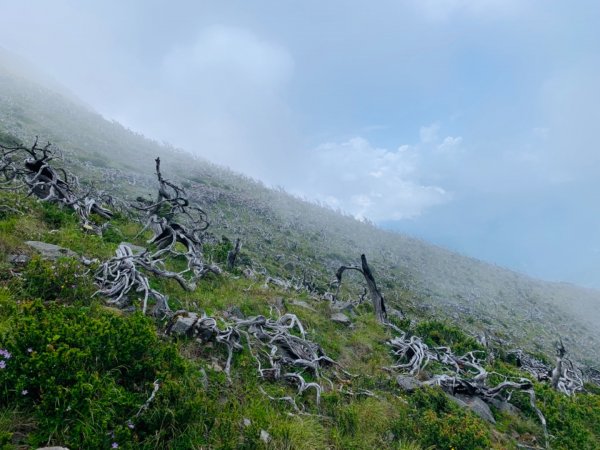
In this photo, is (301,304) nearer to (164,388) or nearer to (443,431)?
(443,431)

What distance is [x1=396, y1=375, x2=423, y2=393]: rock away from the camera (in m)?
7.27

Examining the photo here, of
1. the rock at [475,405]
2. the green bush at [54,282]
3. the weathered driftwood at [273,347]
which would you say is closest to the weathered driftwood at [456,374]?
the rock at [475,405]

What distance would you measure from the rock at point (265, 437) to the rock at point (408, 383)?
4.04 meters

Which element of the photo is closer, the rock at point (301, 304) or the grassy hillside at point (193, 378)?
the grassy hillside at point (193, 378)

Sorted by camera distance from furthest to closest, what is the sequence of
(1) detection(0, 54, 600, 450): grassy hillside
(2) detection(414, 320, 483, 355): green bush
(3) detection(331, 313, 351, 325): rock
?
(2) detection(414, 320, 483, 355): green bush, (3) detection(331, 313, 351, 325): rock, (1) detection(0, 54, 600, 450): grassy hillside

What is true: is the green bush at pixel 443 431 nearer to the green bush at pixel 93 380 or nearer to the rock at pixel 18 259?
the green bush at pixel 93 380

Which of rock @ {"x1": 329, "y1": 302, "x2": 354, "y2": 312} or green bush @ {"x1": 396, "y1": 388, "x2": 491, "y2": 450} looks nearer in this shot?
green bush @ {"x1": 396, "y1": 388, "x2": 491, "y2": 450}

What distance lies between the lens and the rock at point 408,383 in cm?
727

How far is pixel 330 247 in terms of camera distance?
44156mm

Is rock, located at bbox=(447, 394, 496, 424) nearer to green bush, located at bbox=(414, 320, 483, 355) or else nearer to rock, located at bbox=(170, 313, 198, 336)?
green bush, located at bbox=(414, 320, 483, 355)

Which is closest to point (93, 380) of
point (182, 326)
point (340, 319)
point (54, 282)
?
point (182, 326)

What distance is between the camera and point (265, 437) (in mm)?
3996

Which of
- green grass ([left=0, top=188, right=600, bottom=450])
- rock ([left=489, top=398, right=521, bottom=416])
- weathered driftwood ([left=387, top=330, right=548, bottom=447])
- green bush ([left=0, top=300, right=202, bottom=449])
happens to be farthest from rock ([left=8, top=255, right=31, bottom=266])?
rock ([left=489, top=398, right=521, bottom=416])

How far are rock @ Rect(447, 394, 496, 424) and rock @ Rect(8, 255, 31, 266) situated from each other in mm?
7904
